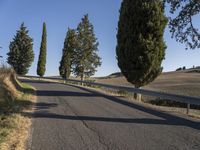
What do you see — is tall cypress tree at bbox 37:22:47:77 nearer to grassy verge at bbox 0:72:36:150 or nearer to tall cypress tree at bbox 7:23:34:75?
tall cypress tree at bbox 7:23:34:75

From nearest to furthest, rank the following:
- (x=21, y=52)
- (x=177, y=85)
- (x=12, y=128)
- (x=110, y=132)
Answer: (x=110, y=132) → (x=12, y=128) → (x=177, y=85) → (x=21, y=52)

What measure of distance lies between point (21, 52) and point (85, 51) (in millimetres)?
18438

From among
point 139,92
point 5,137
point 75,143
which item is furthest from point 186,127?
point 139,92

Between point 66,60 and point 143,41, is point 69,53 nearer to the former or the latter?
point 66,60

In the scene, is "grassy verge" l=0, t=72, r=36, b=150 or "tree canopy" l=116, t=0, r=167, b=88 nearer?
"grassy verge" l=0, t=72, r=36, b=150

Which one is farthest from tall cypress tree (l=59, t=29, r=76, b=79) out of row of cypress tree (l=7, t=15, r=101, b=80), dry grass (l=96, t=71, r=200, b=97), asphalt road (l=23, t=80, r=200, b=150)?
asphalt road (l=23, t=80, r=200, b=150)

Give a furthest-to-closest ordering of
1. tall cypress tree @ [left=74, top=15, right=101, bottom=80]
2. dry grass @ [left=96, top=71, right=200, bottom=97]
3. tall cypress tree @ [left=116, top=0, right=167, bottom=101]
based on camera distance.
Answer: tall cypress tree @ [left=74, top=15, right=101, bottom=80] < dry grass @ [left=96, top=71, right=200, bottom=97] < tall cypress tree @ [left=116, top=0, right=167, bottom=101]

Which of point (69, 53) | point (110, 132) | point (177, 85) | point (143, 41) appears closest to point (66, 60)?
point (69, 53)

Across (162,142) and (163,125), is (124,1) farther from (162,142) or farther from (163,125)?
(162,142)

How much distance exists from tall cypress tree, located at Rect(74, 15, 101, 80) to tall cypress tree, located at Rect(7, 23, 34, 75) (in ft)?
51.7

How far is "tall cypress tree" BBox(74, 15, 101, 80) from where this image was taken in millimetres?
61031

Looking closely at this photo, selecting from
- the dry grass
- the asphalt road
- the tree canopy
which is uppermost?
the tree canopy

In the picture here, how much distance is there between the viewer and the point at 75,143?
819 cm

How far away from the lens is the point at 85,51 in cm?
6138
